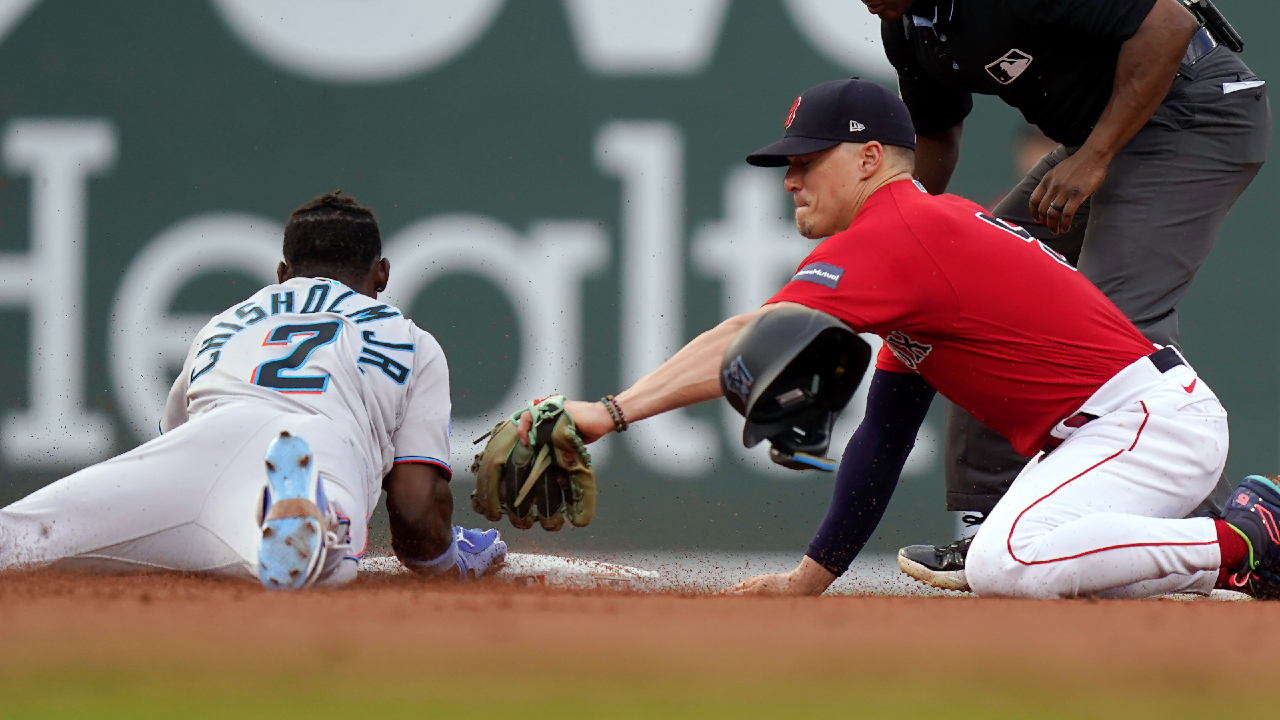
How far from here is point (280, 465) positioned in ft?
8.51

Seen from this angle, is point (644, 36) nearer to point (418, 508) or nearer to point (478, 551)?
point (478, 551)

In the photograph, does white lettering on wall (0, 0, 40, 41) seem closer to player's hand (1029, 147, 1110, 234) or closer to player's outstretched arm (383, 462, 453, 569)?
player's outstretched arm (383, 462, 453, 569)

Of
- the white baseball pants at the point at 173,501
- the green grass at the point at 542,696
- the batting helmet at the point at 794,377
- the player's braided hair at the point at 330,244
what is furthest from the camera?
the player's braided hair at the point at 330,244

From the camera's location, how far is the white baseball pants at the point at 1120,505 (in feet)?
8.91

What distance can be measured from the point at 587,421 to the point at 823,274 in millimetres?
665

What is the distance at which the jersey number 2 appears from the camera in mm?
3139

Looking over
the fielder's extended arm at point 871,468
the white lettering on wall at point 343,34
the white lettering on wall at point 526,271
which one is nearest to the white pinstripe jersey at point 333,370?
the fielder's extended arm at point 871,468

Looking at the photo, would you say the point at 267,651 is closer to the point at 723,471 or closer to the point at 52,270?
the point at 723,471

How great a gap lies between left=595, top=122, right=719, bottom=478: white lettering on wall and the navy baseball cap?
2.65 m

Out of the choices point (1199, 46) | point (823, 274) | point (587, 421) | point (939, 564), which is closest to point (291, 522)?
point (587, 421)

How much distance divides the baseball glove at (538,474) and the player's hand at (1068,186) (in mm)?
1373

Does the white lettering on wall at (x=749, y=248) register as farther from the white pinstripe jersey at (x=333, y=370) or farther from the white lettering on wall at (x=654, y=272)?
the white pinstripe jersey at (x=333, y=370)

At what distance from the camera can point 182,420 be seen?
11.5 ft

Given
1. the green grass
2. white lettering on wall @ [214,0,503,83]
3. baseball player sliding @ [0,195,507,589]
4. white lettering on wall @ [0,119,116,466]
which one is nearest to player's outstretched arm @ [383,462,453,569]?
baseball player sliding @ [0,195,507,589]
